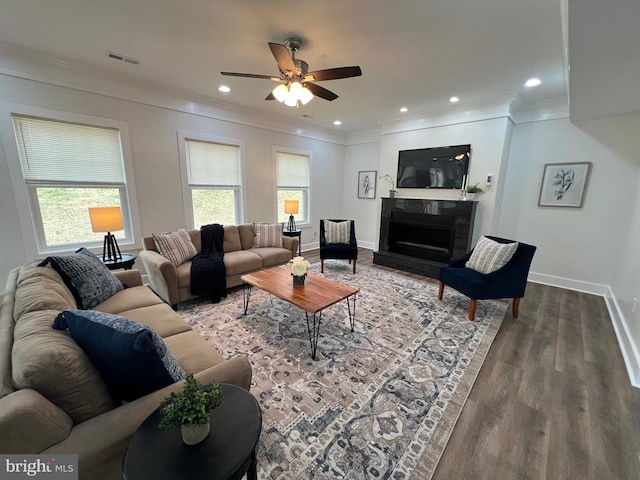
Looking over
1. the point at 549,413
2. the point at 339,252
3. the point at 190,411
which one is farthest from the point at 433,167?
the point at 190,411

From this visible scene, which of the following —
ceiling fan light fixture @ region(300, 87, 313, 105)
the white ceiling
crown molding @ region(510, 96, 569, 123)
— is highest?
the white ceiling

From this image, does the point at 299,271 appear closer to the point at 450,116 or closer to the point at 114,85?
the point at 114,85

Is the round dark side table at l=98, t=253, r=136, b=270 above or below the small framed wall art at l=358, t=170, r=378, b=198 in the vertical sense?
below

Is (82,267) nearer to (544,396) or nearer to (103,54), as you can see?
(103,54)

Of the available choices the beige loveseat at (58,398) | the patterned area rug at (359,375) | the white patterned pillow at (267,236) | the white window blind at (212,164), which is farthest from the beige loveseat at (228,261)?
the beige loveseat at (58,398)

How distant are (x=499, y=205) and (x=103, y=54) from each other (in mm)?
5624

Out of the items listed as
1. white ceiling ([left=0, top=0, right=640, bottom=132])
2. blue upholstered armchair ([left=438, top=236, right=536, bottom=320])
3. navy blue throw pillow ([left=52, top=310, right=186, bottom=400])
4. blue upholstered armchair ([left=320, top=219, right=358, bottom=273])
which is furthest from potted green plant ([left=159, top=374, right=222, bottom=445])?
blue upholstered armchair ([left=320, top=219, right=358, bottom=273])

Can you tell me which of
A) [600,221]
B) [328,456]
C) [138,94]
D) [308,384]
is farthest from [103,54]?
[600,221]

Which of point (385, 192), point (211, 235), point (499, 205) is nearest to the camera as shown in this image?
point (211, 235)

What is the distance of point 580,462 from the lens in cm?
142

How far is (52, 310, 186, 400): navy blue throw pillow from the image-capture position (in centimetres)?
101

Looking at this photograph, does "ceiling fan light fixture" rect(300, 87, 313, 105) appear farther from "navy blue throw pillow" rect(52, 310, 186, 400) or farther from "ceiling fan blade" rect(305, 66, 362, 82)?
"navy blue throw pillow" rect(52, 310, 186, 400)

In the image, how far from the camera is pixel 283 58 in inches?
82.3

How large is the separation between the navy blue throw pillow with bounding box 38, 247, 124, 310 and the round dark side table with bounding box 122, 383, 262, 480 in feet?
4.94
